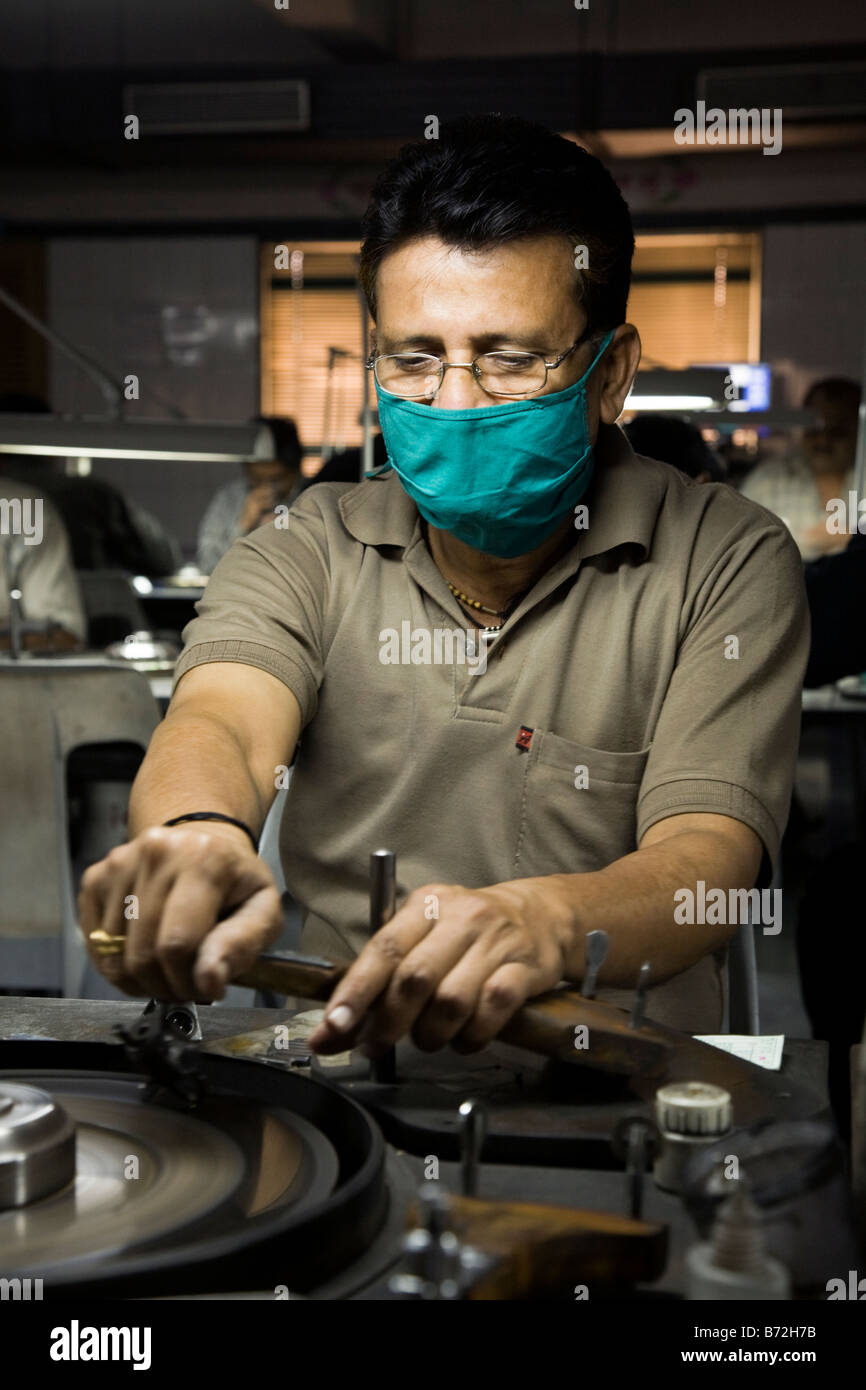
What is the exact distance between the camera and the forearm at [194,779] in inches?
47.1

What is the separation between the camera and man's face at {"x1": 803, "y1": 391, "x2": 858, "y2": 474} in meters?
5.99

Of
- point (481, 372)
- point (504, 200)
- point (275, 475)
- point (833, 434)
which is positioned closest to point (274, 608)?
point (481, 372)

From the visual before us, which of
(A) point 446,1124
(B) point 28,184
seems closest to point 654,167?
(B) point 28,184

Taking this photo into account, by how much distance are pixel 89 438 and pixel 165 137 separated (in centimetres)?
406

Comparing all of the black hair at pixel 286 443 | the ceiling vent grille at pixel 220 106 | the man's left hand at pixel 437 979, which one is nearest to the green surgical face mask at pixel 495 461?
the man's left hand at pixel 437 979

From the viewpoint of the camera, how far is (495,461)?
1.42 meters

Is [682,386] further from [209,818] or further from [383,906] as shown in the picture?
[383,906]

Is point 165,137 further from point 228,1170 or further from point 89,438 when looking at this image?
point 228,1170

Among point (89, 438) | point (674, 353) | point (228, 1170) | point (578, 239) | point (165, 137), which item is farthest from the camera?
point (674, 353)

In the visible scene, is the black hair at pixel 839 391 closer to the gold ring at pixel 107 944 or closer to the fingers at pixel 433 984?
the fingers at pixel 433 984

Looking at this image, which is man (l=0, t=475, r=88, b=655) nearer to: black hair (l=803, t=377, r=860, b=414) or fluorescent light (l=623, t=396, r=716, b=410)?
fluorescent light (l=623, t=396, r=716, b=410)

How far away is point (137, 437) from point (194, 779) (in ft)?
10.1
